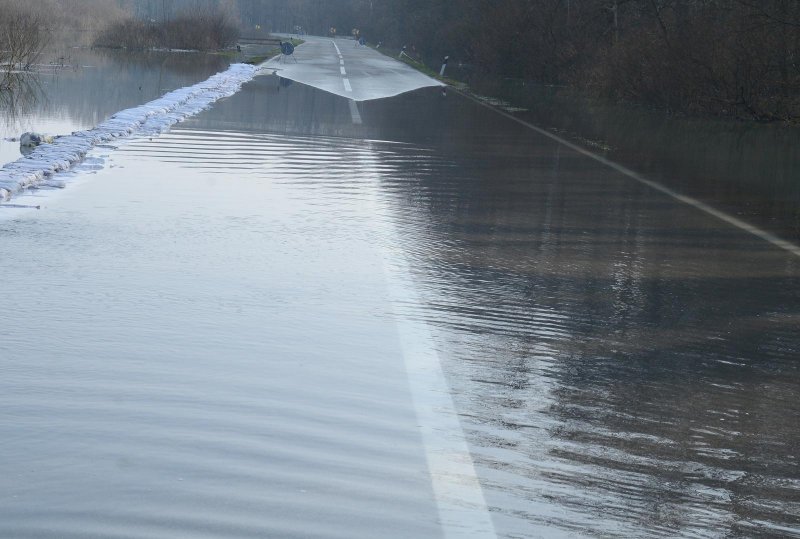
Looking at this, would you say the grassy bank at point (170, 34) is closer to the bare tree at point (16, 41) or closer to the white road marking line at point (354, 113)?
the bare tree at point (16, 41)

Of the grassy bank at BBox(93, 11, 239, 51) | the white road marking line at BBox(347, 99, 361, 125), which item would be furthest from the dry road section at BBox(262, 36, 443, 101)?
the grassy bank at BBox(93, 11, 239, 51)

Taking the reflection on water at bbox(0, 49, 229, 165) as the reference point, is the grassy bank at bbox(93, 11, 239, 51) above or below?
above

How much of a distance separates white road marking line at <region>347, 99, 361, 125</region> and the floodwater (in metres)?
11.6

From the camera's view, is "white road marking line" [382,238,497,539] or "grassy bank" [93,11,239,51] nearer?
"white road marking line" [382,238,497,539]

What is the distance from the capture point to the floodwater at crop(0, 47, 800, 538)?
4781 millimetres

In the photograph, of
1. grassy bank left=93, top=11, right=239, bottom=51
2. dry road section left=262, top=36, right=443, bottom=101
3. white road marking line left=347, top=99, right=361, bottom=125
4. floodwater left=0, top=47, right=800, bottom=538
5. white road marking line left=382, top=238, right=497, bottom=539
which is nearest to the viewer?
white road marking line left=382, top=238, right=497, bottom=539

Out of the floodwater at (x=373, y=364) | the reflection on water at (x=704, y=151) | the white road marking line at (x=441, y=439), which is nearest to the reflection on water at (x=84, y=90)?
the floodwater at (x=373, y=364)

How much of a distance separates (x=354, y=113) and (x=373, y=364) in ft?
70.1

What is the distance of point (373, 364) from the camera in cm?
674

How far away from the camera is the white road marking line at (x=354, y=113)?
83.3 feet

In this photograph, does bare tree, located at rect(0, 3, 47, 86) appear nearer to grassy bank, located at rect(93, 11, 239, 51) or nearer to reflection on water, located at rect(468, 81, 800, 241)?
reflection on water, located at rect(468, 81, 800, 241)

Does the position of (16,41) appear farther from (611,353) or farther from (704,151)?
(611,353)

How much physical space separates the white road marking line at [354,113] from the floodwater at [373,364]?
11.6 m

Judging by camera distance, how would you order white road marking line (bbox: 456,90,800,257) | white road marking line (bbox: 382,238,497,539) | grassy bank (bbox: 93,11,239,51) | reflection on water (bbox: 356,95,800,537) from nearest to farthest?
white road marking line (bbox: 382,238,497,539)
reflection on water (bbox: 356,95,800,537)
white road marking line (bbox: 456,90,800,257)
grassy bank (bbox: 93,11,239,51)
